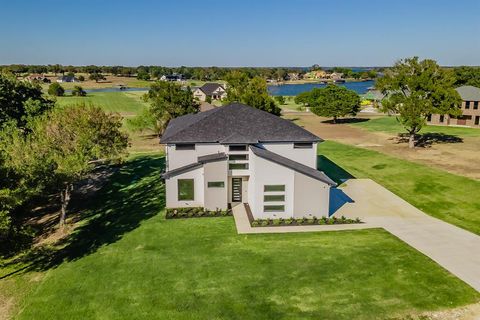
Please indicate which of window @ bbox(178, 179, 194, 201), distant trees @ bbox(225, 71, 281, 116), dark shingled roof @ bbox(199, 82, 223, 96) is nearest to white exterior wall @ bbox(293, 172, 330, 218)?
window @ bbox(178, 179, 194, 201)

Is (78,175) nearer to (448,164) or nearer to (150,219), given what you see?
(150,219)

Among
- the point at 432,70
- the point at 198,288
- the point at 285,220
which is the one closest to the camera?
the point at 198,288

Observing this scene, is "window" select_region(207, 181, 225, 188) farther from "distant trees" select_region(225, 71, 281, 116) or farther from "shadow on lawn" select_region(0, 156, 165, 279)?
"distant trees" select_region(225, 71, 281, 116)

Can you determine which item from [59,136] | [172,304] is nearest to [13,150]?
[59,136]

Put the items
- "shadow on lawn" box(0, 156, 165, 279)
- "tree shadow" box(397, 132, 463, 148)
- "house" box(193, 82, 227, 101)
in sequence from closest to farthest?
"shadow on lawn" box(0, 156, 165, 279) → "tree shadow" box(397, 132, 463, 148) → "house" box(193, 82, 227, 101)

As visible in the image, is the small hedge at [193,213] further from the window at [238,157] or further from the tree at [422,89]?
the tree at [422,89]

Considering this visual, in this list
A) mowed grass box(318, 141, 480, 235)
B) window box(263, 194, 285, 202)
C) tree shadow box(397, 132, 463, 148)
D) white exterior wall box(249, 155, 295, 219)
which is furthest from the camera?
tree shadow box(397, 132, 463, 148)
